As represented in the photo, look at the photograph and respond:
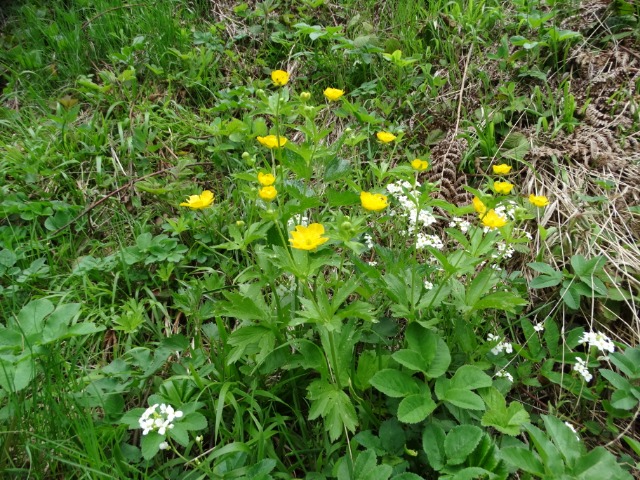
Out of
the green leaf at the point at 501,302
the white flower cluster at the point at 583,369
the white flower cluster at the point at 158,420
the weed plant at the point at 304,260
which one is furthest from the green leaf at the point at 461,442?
the white flower cluster at the point at 158,420

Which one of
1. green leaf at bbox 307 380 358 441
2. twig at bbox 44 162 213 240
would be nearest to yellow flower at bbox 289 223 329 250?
green leaf at bbox 307 380 358 441

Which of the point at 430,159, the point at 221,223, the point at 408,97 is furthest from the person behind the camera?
the point at 408,97

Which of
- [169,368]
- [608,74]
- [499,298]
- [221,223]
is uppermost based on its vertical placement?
[608,74]

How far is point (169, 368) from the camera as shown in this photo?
166cm

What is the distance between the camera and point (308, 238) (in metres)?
1.29

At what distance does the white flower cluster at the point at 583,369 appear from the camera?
55.4 inches

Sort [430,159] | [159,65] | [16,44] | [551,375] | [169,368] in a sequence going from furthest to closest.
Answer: [16,44], [159,65], [430,159], [169,368], [551,375]

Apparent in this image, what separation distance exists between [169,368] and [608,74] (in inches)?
96.5

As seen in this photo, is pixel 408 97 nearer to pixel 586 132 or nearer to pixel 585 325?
pixel 586 132

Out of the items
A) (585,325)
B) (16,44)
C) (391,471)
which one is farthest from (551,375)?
(16,44)

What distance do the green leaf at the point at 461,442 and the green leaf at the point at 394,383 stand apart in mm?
142

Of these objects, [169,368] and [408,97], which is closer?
[169,368]

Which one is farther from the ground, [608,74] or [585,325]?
[608,74]

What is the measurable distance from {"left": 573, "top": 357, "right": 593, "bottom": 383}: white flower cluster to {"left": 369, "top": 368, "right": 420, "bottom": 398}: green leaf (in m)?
0.54
